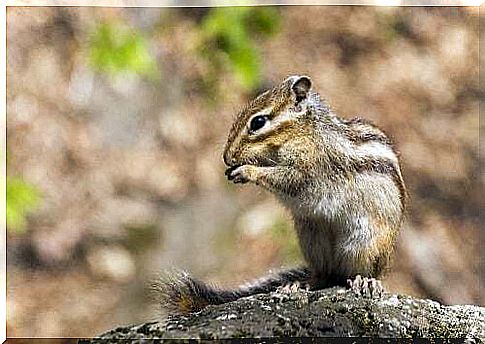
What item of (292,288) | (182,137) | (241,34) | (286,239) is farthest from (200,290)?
(182,137)

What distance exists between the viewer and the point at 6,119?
2.14m

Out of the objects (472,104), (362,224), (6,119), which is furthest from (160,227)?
(362,224)

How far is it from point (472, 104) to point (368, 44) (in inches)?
11.0

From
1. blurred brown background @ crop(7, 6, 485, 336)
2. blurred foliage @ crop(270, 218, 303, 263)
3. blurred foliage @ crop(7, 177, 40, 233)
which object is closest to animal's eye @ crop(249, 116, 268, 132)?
blurred foliage @ crop(270, 218, 303, 263)

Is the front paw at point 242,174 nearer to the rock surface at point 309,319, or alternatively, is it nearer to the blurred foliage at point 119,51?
the rock surface at point 309,319

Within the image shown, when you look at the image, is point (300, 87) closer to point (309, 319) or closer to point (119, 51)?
point (309, 319)

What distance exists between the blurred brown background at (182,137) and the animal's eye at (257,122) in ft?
1.81

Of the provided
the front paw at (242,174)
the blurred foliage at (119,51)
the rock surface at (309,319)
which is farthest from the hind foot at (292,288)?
the blurred foliage at (119,51)

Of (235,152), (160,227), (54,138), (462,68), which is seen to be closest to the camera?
(235,152)

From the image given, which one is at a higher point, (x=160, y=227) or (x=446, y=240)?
(x=160, y=227)

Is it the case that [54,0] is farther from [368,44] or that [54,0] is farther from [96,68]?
[368,44]

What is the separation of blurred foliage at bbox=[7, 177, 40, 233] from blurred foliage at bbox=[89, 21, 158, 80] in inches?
13.7

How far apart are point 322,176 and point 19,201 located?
1.08 metres

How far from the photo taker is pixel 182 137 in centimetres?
210
